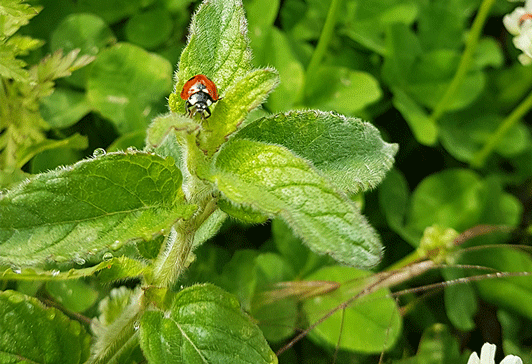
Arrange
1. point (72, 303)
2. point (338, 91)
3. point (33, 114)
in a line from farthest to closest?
point (338, 91)
point (33, 114)
point (72, 303)

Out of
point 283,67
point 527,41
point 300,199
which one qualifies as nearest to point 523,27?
point 527,41

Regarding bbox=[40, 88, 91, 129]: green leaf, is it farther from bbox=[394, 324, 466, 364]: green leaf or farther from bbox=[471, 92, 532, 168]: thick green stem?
bbox=[471, 92, 532, 168]: thick green stem

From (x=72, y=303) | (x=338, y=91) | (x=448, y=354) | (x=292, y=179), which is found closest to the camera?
(x=292, y=179)

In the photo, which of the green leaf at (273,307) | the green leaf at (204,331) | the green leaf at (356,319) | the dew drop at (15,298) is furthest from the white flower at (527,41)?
the dew drop at (15,298)

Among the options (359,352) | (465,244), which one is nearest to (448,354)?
(359,352)

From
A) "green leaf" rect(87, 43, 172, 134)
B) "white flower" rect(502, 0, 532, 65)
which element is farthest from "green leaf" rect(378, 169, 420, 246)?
"green leaf" rect(87, 43, 172, 134)

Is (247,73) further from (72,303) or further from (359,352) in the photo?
(359,352)

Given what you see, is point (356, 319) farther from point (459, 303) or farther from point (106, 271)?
point (106, 271)
